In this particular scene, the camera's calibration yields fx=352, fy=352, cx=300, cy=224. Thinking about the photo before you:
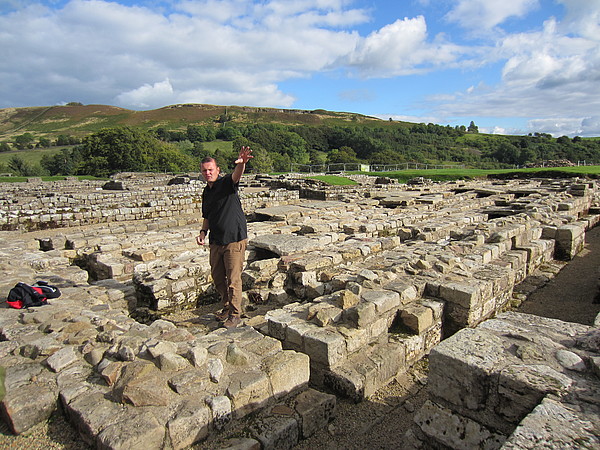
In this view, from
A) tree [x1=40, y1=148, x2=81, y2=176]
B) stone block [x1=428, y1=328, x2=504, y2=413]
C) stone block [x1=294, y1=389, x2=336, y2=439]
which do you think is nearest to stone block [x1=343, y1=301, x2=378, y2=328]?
stone block [x1=294, y1=389, x2=336, y2=439]

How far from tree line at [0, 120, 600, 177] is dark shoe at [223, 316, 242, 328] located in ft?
137

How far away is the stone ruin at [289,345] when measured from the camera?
91.7 inches

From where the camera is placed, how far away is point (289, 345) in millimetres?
3662

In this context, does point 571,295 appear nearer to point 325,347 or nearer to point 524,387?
point 524,387

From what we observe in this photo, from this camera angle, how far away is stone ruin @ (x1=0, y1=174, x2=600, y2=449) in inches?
91.7

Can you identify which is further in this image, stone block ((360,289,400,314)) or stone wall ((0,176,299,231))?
stone wall ((0,176,299,231))

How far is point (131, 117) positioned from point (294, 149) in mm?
66935

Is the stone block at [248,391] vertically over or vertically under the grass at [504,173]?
under

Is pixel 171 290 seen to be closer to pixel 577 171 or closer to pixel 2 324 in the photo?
pixel 2 324

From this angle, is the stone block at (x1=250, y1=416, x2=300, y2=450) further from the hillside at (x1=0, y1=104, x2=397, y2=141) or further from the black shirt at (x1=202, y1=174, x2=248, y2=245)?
the hillside at (x1=0, y1=104, x2=397, y2=141)

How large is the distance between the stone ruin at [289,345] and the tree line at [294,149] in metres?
40.1

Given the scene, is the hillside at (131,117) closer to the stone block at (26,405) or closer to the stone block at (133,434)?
the stone block at (26,405)

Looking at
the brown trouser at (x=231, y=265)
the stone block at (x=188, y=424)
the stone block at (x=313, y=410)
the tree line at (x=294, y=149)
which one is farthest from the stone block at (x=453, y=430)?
the tree line at (x=294, y=149)

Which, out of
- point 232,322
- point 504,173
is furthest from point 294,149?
point 232,322
